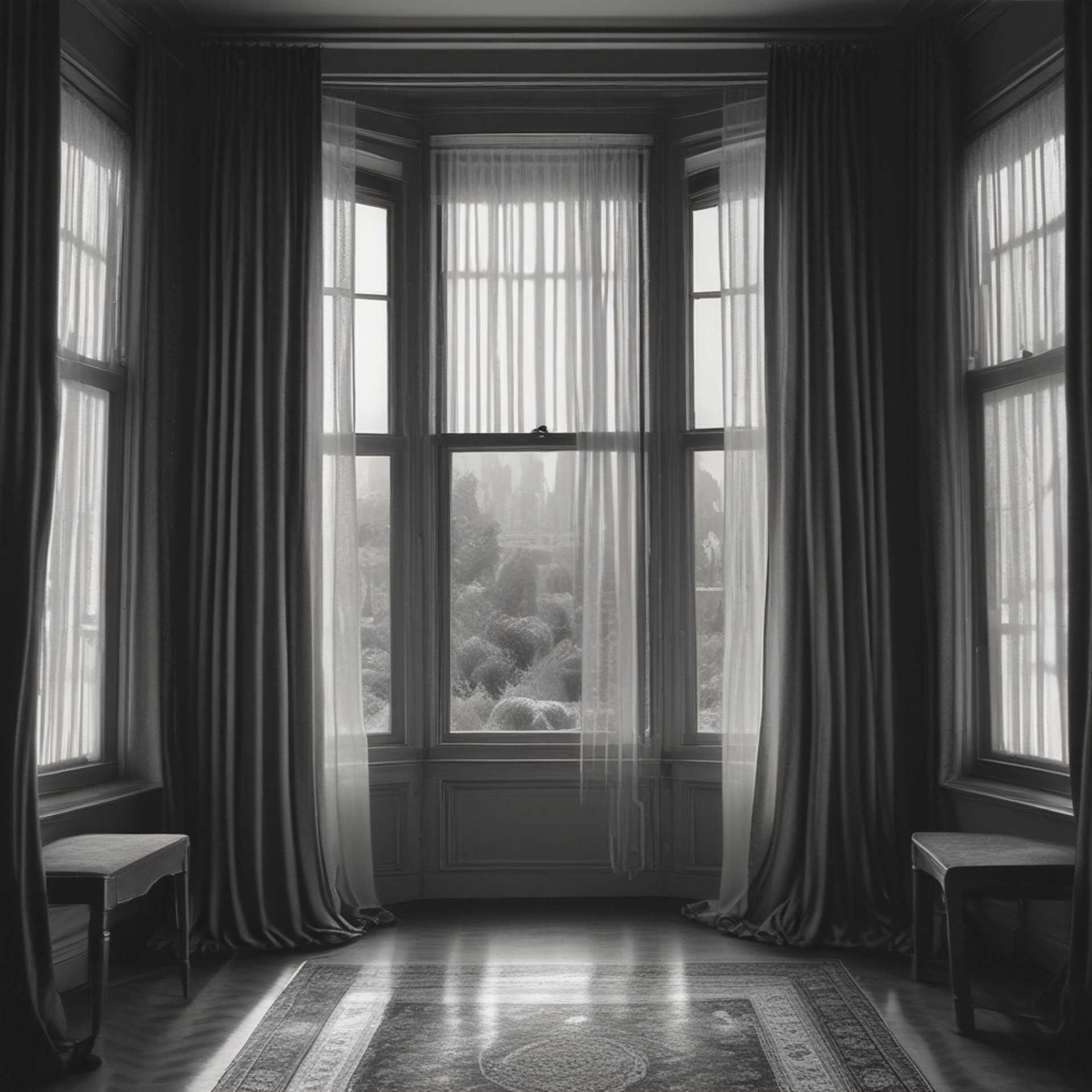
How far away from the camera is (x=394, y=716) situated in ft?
16.6

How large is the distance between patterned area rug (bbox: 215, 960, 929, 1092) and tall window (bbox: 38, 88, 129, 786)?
1210 millimetres

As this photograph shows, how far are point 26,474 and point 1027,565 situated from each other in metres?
3.35

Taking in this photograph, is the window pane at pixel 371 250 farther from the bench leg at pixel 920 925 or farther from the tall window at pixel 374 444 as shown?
the bench leg at pixel 920 925

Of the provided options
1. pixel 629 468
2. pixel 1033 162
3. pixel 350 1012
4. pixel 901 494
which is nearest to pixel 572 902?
pixel 350 1012

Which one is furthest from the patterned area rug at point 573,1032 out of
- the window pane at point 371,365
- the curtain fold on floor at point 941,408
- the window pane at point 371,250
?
the window pane at point 371,250

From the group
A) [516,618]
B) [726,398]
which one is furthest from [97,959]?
[726,398]

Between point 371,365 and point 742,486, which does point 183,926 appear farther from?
point 742,486

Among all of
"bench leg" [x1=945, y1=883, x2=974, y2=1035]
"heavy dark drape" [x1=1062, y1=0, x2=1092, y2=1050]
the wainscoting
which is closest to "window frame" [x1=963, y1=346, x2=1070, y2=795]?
"heavy dark drape" [x1=1062, y1=0, x2=1092, y2=1050]

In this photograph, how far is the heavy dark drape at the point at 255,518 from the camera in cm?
448

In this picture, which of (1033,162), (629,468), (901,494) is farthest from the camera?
(629,468)

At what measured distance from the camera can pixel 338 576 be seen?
185 inches

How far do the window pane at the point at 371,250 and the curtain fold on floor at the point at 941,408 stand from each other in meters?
2.28

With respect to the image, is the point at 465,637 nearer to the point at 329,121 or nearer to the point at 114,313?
the point at 114,313

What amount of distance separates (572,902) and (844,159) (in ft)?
10.8
